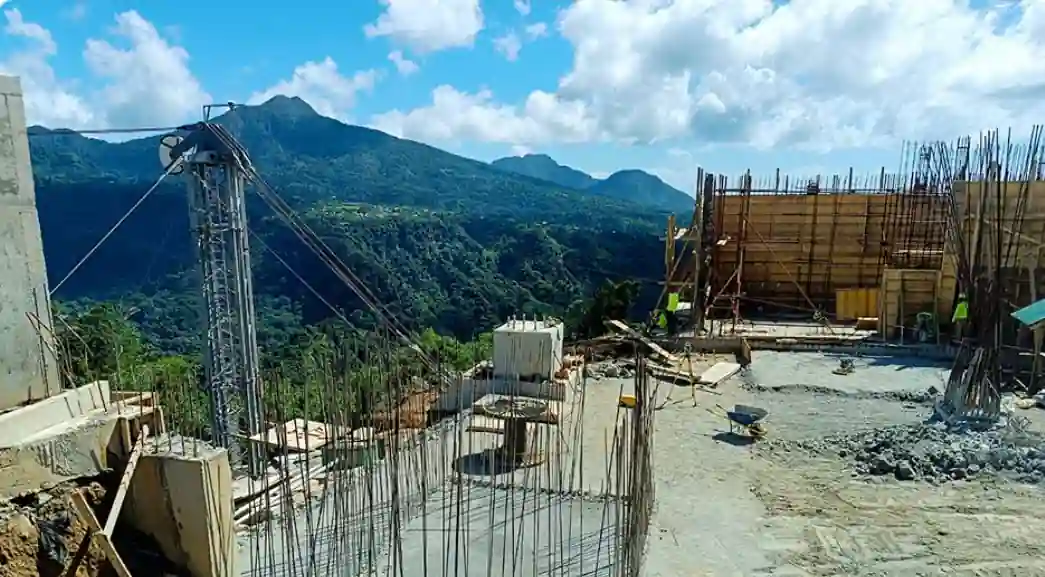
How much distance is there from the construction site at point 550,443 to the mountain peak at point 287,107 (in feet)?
364

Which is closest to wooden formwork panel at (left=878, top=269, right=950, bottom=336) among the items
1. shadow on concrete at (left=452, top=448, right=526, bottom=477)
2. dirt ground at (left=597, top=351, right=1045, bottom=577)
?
dirt ground at (left=597, top=351, right=1045, bottom=577)

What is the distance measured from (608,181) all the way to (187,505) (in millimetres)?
162580

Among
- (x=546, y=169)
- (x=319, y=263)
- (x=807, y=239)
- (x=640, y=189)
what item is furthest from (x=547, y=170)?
(x=807, y=239)

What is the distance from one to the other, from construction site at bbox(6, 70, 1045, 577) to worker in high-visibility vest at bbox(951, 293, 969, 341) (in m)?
0.15

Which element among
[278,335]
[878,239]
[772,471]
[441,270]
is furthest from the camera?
[441,270]

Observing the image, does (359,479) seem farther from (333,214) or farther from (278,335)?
→ (333,214)

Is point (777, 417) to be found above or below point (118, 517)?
below

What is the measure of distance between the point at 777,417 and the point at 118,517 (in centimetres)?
766

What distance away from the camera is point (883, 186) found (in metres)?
18.4

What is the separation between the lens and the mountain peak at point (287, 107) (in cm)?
11441

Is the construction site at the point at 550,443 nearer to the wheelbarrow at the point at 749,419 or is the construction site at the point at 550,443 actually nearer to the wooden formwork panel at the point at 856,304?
the wheelbarrow at the point at 749,419

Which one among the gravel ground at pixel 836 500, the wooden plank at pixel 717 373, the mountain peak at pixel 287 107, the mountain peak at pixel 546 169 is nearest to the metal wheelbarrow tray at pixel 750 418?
the gravel ground at pixel 836 500

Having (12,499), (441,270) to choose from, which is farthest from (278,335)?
(12,499)

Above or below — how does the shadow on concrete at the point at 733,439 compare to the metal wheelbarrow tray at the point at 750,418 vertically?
below
